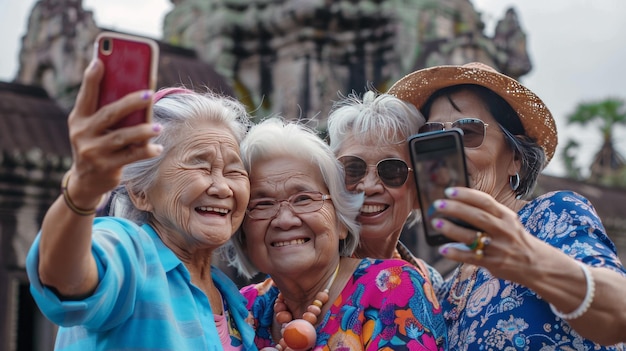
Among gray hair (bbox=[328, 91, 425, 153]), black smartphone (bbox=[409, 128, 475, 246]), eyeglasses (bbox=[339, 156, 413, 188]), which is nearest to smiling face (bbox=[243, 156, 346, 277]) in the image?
eyeglasses (bbox=[339, 156, 413, 188])

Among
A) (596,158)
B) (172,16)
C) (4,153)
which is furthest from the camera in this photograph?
(596,158)

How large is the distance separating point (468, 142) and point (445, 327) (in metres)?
0.74

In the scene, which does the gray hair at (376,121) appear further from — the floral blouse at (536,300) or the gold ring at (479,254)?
the gold ring at (479,254)

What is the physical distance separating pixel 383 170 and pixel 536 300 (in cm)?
101

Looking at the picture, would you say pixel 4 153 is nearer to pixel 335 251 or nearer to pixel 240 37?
pixel 240 37

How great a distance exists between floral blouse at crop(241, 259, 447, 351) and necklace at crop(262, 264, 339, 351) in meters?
0.04

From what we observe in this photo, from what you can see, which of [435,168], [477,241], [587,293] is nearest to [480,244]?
[477,241]

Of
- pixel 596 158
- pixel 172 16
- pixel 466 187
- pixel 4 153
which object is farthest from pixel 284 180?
pixel 596 158

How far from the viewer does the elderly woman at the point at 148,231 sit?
1910 millimetres

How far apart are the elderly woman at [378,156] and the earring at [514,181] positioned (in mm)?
459

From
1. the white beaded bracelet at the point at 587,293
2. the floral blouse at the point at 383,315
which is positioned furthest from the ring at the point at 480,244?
the floral blouse at the point at 383,315

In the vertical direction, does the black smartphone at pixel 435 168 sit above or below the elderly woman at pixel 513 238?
above

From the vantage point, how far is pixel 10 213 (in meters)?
8.58

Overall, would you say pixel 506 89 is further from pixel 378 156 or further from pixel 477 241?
pixel 477 241
